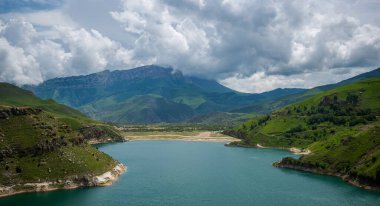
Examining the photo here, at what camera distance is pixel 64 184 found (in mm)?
144375

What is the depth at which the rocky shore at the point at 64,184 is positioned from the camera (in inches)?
5335

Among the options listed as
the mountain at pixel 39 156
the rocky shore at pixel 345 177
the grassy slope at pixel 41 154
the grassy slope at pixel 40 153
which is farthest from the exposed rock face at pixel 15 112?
the rocky shore at pixel 345 177

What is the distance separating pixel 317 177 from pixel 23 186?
115 metres

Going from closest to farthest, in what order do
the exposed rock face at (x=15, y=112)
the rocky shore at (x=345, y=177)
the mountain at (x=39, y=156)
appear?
1. the mountain at (x=39, y=156)
2. the rocky shore at (x=345, y=177)
3. the exposed rock face at (x=15, y=112)


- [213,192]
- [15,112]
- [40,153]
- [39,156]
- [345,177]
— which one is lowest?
[345,177]

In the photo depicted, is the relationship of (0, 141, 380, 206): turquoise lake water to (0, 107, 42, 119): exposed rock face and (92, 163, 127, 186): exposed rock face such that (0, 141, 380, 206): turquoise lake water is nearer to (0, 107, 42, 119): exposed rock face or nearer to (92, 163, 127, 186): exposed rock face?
(92, 163, 127, 186): exposed rock face

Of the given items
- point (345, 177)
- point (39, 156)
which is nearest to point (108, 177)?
point (39, 156)

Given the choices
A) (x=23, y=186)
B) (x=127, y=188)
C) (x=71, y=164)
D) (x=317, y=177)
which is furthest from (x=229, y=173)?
(x=23, y=186)

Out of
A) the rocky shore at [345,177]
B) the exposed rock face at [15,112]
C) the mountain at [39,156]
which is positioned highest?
the exposed rock face at [15,112]

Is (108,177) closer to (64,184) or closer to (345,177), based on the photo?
(64,184)

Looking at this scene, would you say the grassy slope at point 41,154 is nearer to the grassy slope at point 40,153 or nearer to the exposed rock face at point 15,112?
the grassy slope at point 40,153

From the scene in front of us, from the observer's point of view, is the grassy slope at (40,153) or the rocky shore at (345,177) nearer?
the grassy slope at (40,153)

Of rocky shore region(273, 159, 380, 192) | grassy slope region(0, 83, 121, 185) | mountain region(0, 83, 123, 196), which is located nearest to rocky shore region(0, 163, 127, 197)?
mountain region(0, 83, 123, 196)

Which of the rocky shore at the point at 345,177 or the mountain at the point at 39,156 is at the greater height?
the mountain at the point at 39,156
